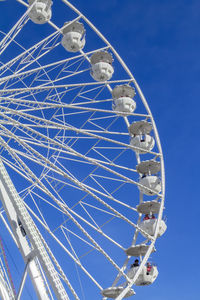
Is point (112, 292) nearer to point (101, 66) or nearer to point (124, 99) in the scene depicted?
point (124, 99)

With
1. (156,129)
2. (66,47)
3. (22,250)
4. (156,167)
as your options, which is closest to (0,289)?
(22,250)

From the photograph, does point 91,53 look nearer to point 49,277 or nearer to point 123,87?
point 123,87

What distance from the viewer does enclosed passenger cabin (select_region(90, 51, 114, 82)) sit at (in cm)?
1934

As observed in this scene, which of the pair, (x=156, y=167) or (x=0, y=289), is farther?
(x=156, y=167)

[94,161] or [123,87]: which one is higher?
[123,87]

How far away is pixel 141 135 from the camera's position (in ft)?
63.2

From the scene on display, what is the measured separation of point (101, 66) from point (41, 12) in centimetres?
→ 313

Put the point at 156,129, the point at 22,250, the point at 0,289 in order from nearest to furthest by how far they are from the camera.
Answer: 1. the point at 22,250
2. the point at 0,289
3. the point at 156,129

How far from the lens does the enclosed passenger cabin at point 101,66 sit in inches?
762

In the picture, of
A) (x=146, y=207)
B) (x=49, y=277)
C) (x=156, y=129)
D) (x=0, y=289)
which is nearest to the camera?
(x=49, y=277)

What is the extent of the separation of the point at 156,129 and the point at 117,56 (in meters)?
3.53

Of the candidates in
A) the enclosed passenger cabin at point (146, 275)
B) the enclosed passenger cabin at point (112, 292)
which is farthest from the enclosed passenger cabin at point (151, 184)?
the enclosed passenger cabin at point (112, 292)

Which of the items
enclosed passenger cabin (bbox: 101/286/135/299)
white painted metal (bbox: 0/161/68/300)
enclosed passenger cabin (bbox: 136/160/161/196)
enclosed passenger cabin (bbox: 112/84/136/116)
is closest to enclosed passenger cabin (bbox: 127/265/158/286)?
enclosed passenger cabin (bbox: 101/286/135/299)

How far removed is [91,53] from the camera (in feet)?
65.2
